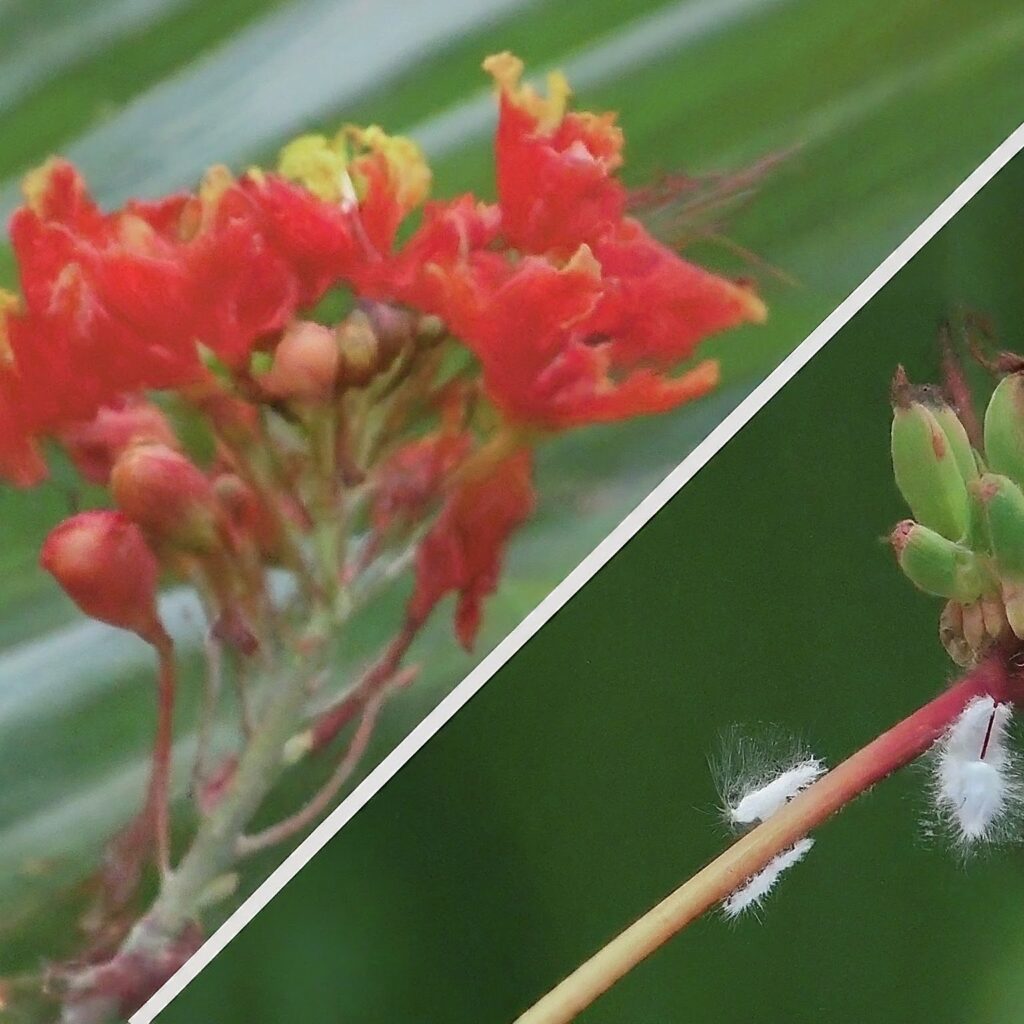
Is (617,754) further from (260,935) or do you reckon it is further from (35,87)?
(35,87)

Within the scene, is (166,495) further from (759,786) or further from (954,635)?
(954,635)

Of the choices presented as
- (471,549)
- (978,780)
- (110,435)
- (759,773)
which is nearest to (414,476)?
(471,549)

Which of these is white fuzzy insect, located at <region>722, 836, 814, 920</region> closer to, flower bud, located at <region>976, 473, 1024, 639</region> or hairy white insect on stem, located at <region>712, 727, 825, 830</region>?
hairy white insect on stem, located at <region>712, 727, 825, 830</region>

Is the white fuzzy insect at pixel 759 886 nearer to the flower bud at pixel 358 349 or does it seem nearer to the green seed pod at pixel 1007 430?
the green seed pod at pixel 1007 430

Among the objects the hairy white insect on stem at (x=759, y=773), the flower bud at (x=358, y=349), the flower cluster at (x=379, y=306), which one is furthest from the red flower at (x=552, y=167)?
the hairy white insect on stem at (x=759, y=773)

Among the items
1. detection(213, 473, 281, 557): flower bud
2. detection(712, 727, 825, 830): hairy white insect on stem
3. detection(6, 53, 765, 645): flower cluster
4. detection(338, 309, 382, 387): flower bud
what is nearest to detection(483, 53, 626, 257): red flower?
detection(6, 53, 765, 645): flower cluster

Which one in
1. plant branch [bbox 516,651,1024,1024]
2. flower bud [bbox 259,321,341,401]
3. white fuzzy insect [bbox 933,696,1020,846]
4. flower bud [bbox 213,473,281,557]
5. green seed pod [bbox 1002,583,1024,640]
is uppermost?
flower bud [bbox 259,321,341,401]

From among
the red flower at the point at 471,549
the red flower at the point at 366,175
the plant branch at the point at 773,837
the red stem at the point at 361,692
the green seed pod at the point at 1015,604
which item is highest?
the red flower at the point at 366,175
